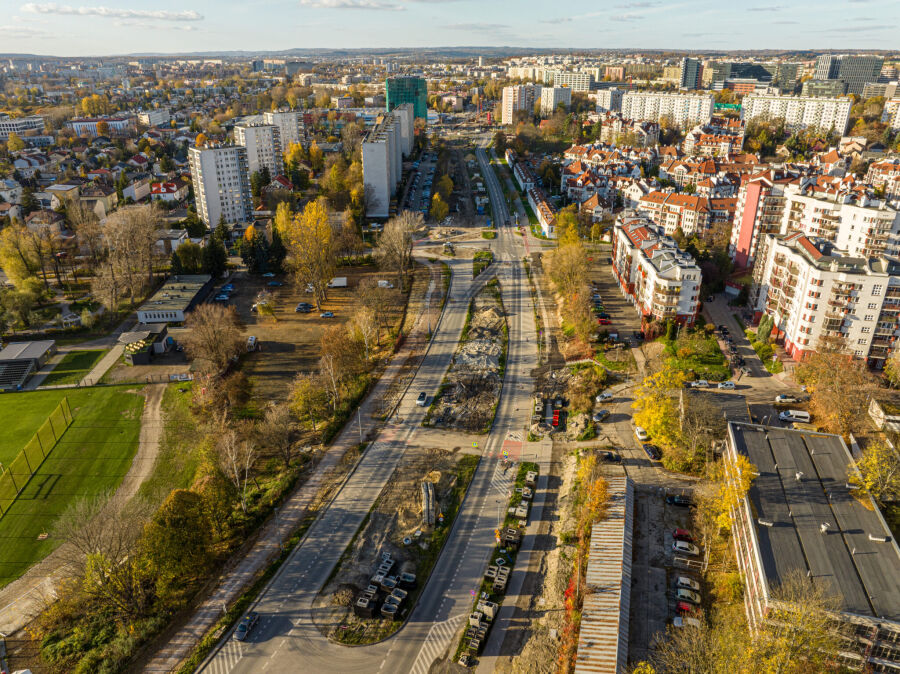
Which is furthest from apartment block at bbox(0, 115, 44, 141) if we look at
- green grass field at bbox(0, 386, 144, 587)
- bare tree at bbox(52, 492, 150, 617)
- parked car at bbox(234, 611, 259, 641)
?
parked car at bbox(234, 611, 259, 641)

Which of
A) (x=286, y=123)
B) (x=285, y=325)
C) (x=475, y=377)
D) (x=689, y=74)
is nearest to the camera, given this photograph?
(x=475, y=377)

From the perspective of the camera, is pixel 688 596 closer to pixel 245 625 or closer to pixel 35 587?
pixel 245 625

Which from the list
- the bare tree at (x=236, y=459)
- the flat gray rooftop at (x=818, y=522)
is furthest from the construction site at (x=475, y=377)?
the flat gray rooftop at (x=818, y=522)

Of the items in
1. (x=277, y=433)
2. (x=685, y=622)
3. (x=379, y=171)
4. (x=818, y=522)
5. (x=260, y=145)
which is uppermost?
(x=260, y=145)

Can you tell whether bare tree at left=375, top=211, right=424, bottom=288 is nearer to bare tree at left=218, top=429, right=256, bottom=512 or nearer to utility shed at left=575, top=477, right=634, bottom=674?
bare tree at left=218, top=429, right=256, bottom=512

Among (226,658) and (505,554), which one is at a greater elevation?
(505,554)

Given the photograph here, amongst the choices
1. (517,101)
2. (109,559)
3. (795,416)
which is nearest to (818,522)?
(795,416)
